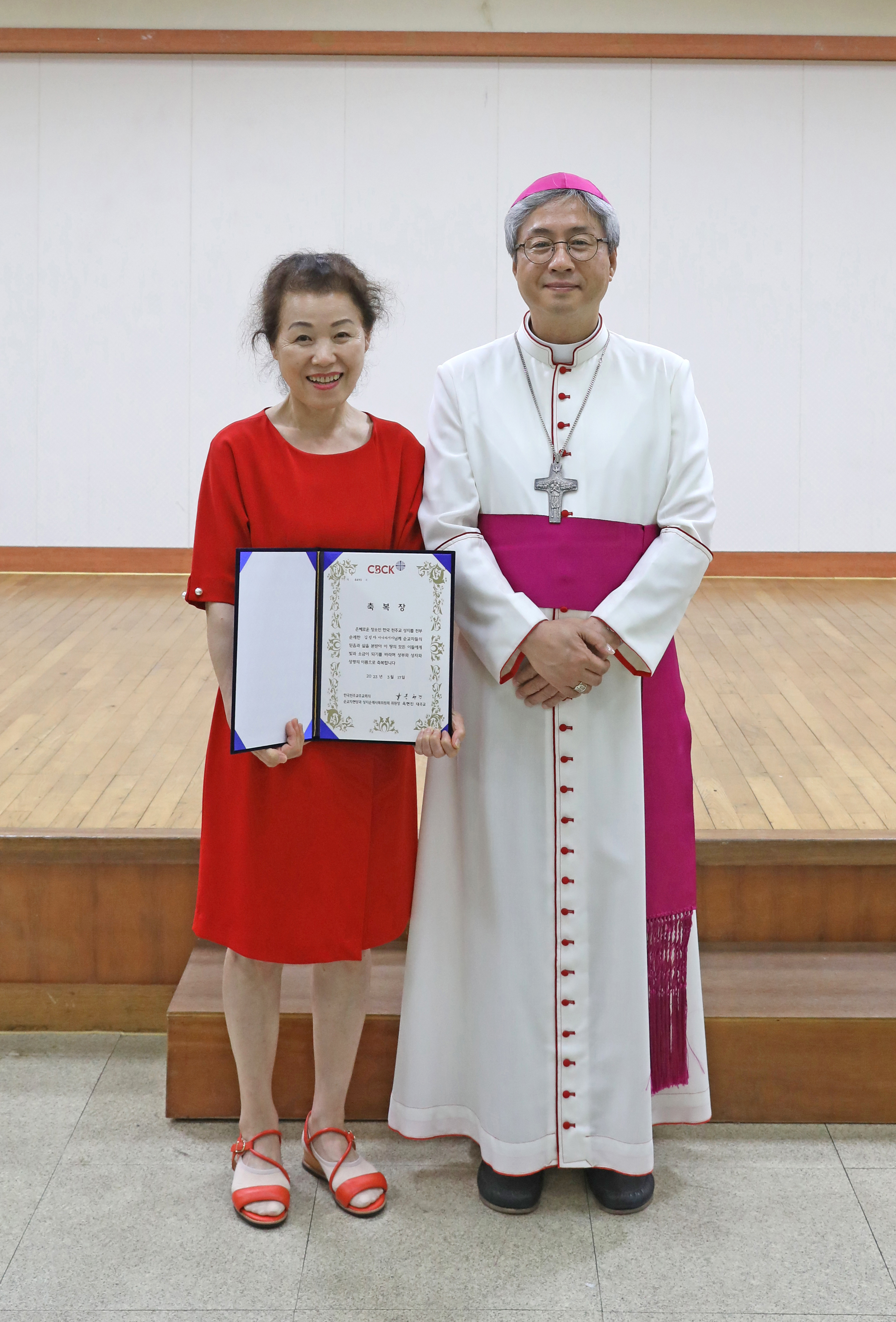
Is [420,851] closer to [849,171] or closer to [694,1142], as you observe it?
[694,1142]

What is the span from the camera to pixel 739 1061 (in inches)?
88.0

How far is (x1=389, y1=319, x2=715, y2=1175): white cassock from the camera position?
192 cm

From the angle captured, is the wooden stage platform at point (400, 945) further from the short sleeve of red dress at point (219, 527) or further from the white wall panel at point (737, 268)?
the white wall panel at point (737, 268)

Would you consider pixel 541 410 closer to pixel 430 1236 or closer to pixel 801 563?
pixel 430 1236

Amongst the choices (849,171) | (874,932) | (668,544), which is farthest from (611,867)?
(849,171)

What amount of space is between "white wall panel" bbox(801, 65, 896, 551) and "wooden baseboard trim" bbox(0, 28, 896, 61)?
124mm

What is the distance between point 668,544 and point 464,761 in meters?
0.47

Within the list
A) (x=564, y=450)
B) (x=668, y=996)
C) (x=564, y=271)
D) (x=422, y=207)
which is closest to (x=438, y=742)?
(x=564, y=450)

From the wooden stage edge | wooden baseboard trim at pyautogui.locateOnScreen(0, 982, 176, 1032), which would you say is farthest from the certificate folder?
the wooden stage edge

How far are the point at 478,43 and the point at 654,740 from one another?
15.2 feet

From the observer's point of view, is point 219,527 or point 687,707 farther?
point 687,707

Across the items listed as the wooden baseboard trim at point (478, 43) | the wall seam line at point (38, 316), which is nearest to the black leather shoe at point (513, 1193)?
the wall seam line at point (38, 316)

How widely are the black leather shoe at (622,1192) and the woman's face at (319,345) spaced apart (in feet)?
4.26

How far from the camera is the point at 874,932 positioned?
2.49 m
